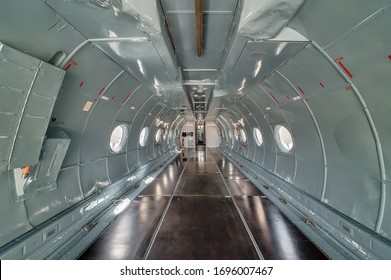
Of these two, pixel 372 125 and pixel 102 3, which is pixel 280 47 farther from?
pixel 102 3

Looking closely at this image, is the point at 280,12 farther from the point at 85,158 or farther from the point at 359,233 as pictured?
the point at 85,158

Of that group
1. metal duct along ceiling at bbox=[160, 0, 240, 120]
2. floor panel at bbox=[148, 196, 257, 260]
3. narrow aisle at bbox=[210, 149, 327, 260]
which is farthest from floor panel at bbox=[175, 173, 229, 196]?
metal duct along ceiling at bbox=[160, 0, 240, 120]

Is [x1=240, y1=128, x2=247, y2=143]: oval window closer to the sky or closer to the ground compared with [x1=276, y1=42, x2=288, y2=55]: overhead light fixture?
closer to the ground

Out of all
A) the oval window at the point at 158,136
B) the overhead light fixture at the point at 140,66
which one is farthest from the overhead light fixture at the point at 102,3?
the oval window at the point at 158,136

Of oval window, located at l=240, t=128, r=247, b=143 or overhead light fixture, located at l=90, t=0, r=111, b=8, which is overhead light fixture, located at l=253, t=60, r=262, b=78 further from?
oval window, located at l=240, t=128, r=247, b=143

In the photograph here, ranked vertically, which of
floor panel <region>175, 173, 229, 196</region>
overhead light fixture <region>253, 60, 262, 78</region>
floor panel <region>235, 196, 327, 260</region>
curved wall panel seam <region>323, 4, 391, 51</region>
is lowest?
floor panel <region>235, 196, 327, 260</region>

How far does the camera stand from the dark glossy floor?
11.2 ft

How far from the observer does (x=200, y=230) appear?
4172 mm

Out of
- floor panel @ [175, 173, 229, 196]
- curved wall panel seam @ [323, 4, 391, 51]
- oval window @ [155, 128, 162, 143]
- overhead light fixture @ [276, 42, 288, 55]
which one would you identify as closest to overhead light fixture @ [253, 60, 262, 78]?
overhead light fixture @ [276, 42, 288, 55]

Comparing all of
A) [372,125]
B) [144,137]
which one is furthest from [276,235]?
[144,137]

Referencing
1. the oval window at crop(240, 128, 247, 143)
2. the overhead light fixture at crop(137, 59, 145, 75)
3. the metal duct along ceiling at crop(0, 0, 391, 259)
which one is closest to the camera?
the metal duct along ceiling at crop(0, 0, 391, 259)

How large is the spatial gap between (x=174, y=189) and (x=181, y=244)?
366 cm

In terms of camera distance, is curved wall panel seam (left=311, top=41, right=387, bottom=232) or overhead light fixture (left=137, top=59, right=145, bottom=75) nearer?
curved wall panel seam (left=311, top=41, right=387, bottom=232)

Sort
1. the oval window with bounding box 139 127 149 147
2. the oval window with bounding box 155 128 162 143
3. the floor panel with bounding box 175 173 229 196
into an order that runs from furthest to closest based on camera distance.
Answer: the oval window with bounding box 155 128 162 143
the oval window with bounding box 139 127 149 147
the floor panel with bounding box 175 173 229 196
